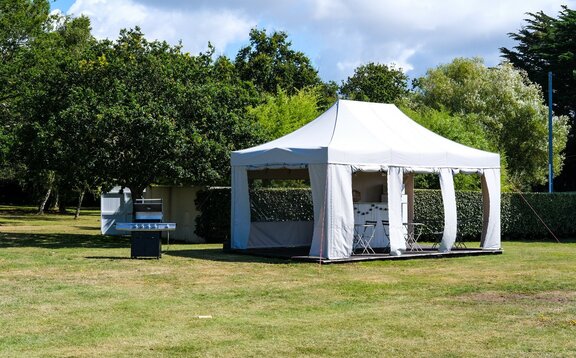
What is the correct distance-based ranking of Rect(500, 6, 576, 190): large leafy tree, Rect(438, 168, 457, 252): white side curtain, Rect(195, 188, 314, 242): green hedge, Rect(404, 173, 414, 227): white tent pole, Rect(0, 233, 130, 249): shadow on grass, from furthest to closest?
Rect(500, 6, 576, 190): large leafy tree → Rect(195, 188, 314, 242): green hedge → Rect(404, 173, 414, 227): white tent pole → Rect(0, 233, 130, 249): shadow on grass → Rect(438, 168, 457, 252): white side curtain

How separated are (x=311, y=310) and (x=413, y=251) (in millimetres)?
10015

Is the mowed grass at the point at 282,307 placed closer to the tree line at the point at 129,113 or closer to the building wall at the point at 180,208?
the tree line at the point at 129,113

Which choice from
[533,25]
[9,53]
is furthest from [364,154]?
[533,25]

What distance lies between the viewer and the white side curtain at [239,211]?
20.2m

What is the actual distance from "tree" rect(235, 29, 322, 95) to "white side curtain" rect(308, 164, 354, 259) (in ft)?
98.8

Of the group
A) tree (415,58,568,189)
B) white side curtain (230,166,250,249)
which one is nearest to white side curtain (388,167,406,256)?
white side curtain (230,166,250,249)

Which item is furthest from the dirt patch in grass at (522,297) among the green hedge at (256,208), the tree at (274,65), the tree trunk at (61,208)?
the tree trunk at (61,208)

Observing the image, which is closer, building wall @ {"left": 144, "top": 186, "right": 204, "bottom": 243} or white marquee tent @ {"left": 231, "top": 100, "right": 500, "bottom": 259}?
white marquee tent @ {"left": 231, "top": 100, "right": 500, "bottom": 259}

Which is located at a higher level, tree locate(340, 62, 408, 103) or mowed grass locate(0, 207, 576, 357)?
tree locate(340, 62, 408, 103)

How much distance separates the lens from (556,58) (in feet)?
157

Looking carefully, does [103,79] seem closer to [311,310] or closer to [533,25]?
[311,310]

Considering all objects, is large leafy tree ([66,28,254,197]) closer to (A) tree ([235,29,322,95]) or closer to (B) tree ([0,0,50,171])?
(B) tree ([0,0,50,171])

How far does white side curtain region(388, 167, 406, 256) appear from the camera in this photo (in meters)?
18.4

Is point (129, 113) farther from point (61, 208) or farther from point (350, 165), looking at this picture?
point (61, 208)
